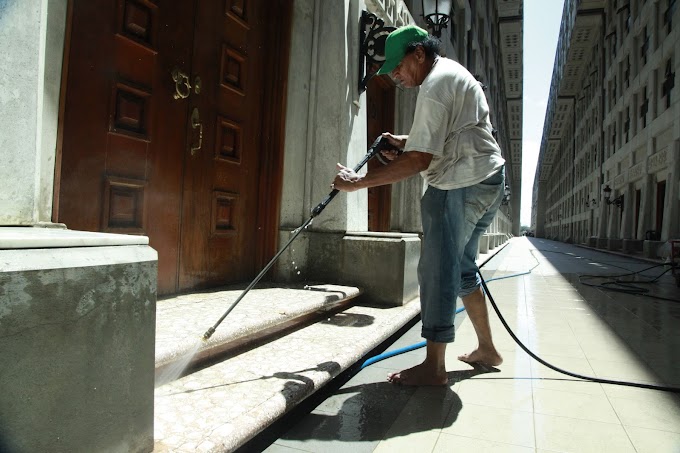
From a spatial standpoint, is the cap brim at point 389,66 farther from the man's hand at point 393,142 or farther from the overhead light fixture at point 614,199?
the overhead light fixture at point 614,199

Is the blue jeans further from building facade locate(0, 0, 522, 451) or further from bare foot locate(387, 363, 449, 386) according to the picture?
building facade locate(0, 0, 522, 451)

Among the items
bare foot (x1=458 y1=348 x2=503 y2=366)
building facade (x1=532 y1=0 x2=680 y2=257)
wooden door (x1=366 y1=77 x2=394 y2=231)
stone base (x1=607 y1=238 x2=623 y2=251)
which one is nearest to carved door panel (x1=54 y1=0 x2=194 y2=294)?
bare foot (x1=458 y1=348 x2=503 y2=366)

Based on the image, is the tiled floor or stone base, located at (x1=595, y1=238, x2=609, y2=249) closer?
the tiled floor

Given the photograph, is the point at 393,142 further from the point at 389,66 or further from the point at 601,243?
the point at 601,243

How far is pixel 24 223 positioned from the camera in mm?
1627

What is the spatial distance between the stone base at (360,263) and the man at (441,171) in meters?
1.42

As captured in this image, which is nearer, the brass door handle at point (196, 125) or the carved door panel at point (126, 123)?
the carved door panel at point (126, 123)

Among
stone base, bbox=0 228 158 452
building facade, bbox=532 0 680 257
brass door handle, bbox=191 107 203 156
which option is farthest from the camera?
building facade, bbox=532 0 680 257

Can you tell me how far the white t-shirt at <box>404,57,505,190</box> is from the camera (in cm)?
216

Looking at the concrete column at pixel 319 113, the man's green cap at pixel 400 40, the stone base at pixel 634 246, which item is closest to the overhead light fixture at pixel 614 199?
the stone base at pixel 634 246

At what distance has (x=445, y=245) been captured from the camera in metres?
2.22

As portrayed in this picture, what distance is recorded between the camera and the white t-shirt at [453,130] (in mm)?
2156

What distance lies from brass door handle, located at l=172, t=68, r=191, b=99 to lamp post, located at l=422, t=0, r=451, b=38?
4556mm

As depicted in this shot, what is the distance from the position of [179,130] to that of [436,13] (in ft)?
15.6
